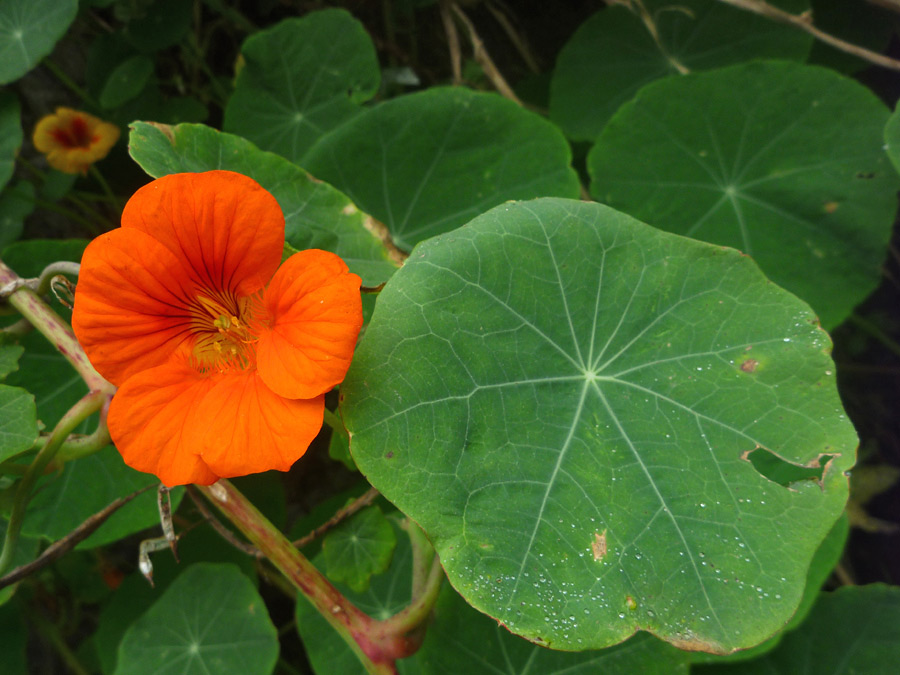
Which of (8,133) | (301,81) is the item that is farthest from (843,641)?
(8,133)

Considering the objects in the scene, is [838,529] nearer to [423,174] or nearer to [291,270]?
[423,174]

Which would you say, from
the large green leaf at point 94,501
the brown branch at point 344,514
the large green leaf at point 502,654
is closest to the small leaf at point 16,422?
the brown branch at point 344,514

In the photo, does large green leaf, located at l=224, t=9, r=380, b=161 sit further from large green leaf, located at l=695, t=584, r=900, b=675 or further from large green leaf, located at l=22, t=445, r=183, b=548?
large green leaf, located at l=695, t=584, r=900, b=675

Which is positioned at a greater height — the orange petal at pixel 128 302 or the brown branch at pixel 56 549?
the orange petal at pixel 128 302

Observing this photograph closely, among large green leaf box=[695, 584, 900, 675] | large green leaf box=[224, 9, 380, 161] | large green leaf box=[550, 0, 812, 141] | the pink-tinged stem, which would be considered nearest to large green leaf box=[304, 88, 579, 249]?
large green leaf box=[224, 9, 380, 161]

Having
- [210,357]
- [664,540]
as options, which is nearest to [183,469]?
[210,357]

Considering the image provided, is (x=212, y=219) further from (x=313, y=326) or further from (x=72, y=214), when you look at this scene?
(x=72, y=214)

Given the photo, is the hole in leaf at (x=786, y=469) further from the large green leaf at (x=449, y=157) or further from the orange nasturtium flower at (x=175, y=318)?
the large green leaf at (x=449, y=157)
